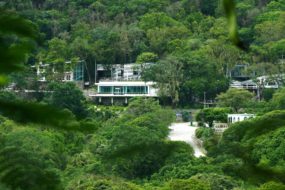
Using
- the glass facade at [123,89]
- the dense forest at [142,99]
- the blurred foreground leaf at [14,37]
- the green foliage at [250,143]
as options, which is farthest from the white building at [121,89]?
the blurred foreground leaf at [14,37]

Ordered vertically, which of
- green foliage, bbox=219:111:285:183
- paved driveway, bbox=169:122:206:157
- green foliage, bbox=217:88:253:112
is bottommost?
paved driveway, bbox=169:122:206:157

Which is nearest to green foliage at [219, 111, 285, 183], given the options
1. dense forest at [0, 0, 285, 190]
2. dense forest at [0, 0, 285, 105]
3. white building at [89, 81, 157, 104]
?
dense forest at [0, 0, 285, 190]

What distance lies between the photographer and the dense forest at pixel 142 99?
92 centimetres

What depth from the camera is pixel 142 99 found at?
574 inches

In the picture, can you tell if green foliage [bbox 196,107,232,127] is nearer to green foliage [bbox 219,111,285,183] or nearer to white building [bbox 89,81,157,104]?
white building [bbox 89,81,157,104]

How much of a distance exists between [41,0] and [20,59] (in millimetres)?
22736

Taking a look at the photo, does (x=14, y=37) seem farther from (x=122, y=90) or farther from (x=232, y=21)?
(x=122, y=90)

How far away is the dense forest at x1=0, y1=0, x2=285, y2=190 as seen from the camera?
92 cm

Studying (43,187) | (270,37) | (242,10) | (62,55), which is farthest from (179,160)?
(242,10)

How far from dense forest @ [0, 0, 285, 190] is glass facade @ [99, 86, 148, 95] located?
1.92ft

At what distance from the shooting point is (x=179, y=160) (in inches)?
337

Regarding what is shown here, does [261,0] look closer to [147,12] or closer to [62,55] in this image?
[147,12]

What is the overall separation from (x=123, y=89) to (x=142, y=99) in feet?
10.7

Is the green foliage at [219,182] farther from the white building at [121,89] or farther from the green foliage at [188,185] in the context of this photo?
the white building at [121,89]
